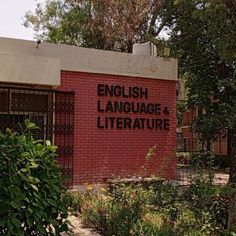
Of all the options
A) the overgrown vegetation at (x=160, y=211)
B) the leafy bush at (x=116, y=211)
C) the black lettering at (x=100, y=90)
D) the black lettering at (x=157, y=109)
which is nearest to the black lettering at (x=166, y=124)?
the black lettering at (x=157, y=109)

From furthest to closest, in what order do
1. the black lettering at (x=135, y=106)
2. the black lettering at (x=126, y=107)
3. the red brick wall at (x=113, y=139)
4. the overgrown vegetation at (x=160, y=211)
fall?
the black lettering at (x=135, y=106) → the black lettering at (x=126, y=107) → the red brick wall at (x=113, y=139) → the overgrown vegetation at (x=160, y=211)

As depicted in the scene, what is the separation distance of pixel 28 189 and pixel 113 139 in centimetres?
713

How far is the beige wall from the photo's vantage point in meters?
9.79

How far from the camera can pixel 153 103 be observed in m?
12.1

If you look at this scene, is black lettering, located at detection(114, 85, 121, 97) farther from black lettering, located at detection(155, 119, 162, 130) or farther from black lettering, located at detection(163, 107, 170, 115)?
black lettering, located at detection(163, 107, 170, 115)

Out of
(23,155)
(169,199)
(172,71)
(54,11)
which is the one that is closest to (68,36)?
(54,11)

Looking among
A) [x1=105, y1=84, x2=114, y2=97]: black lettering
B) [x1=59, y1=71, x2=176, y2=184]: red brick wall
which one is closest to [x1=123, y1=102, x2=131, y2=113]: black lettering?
[x1=59, y1=71, x2=176, y2=184]: red brick wall

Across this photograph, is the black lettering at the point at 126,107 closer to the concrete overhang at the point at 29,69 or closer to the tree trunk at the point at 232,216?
the concrete overhang at the point at 29,69

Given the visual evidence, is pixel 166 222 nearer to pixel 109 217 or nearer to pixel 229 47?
pixel 109 217

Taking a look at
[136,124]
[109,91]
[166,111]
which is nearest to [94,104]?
[109,91]

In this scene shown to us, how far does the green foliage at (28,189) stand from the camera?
4.20 metres

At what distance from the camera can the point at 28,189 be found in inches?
172

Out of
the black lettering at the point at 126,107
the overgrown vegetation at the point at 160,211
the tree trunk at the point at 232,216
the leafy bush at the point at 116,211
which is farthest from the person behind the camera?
the black lettering at the point at 126,107

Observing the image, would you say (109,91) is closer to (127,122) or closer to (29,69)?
(127,122)
